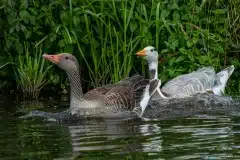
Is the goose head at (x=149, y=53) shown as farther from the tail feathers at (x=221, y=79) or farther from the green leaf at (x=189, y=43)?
the tail feathers at (x=221, y=79)

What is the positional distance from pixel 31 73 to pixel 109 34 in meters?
1.54

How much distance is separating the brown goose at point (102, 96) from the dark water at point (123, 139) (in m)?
0.38

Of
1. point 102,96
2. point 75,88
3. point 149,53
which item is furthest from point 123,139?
point 149,53

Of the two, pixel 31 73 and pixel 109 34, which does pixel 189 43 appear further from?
pixel 31 73

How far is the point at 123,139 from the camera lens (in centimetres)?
947

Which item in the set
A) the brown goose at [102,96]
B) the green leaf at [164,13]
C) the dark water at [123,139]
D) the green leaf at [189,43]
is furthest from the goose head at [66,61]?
the green leaf at [189,43]

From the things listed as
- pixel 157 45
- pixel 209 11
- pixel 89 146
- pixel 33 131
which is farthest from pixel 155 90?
pixel 89 146

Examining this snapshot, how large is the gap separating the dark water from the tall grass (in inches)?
78.3

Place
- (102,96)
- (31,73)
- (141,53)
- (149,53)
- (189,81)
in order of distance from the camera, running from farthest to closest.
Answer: (189,81)
(31,73)
(141,53)
(149,53)
(102,96)

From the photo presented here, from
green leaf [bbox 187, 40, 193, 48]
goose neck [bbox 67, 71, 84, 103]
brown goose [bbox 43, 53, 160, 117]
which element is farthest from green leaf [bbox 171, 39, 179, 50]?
goose neck [bbox 67, 71, 84, 103]

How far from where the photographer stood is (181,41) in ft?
46.5

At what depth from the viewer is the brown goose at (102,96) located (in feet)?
38.6

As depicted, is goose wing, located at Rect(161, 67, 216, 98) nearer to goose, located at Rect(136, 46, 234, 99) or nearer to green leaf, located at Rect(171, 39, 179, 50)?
goose, located at Rect(136, 46, 234, 99)

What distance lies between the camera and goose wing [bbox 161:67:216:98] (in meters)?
13.8
